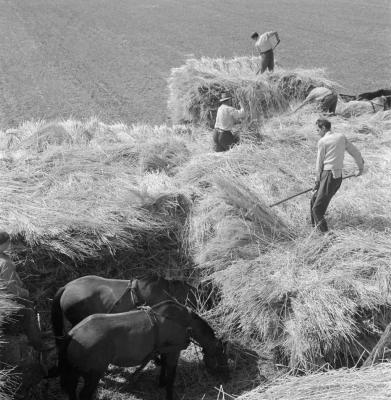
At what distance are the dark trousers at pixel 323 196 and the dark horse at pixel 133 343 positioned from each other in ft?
A: 7.13

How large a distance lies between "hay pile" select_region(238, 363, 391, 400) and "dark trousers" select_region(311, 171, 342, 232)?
3378 mm

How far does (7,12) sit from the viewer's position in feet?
106

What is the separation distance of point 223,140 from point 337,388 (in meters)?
7.06

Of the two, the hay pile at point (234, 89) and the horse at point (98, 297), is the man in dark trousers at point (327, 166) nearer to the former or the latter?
the horse at point (98, 297)

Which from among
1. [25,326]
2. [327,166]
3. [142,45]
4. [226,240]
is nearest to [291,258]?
[226,240]

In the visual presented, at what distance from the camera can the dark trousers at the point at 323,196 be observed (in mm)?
7555

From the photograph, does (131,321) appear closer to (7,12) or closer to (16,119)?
(16,119)

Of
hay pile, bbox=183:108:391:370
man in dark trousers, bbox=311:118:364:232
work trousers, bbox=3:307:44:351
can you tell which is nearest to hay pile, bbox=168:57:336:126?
hay pile, bbox=183:108:391:370

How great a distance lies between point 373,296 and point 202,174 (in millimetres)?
3776

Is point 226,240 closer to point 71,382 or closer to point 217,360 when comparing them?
point 217,360

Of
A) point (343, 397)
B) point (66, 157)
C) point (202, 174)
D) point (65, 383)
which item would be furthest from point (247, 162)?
point (343, 397)

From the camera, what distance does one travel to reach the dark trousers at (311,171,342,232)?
7555 mm

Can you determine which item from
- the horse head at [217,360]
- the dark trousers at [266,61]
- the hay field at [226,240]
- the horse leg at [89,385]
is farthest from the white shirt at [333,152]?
the dark trousers at [266,61]

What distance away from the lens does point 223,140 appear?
10773mm
